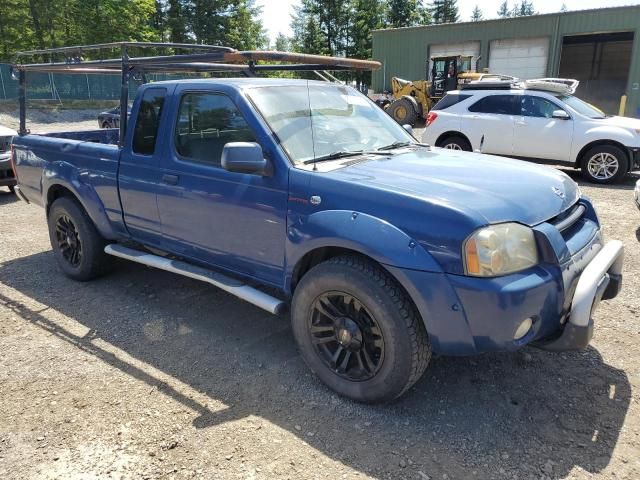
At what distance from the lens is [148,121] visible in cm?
413

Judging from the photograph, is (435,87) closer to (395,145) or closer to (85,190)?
(395,145)

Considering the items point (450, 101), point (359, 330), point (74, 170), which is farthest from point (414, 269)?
point (450, 101)

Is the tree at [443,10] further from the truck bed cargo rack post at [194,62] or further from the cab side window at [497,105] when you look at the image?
the truck bed cargo rack post at [194,62]

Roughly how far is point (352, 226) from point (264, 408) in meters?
1.21

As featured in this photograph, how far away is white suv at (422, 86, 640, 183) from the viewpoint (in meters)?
9.43

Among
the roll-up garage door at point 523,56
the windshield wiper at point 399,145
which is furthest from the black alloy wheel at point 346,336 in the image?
the roll-up garage door at point 523,56

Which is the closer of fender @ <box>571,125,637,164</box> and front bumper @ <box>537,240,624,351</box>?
front bumper @ <box>537,240,624,351</box>

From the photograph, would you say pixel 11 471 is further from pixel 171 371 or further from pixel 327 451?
pixel 327 451

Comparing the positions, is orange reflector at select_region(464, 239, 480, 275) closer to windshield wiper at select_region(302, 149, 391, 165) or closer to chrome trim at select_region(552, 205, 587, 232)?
chrome trim at select_region(552, 205, 587, 232)

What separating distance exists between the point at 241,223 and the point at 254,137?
57 centimetres

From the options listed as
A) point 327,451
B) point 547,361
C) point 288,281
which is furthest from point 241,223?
point 547,361

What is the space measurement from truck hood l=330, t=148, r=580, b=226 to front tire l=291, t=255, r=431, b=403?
50cm

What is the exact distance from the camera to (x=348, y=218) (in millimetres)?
2875

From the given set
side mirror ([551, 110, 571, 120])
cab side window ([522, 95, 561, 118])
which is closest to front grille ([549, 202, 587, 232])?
side mirror ([551, 110, 571, 120])
